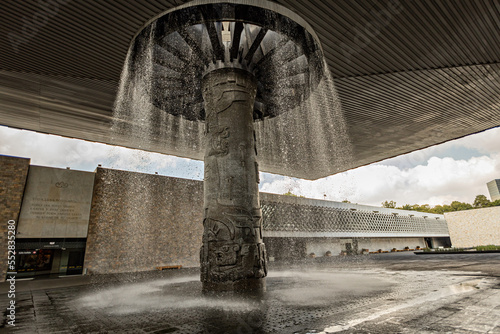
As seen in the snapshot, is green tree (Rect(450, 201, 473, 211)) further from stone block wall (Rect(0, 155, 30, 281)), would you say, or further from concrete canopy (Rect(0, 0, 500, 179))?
stone block wall (Rect(0, 155, 30, 281))

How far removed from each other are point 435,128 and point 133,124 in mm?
15990

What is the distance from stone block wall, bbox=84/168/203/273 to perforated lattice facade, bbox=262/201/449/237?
24.6ft

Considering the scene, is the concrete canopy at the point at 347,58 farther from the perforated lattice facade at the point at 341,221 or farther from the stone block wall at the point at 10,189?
the perforated lattice facade at the point at 341,221

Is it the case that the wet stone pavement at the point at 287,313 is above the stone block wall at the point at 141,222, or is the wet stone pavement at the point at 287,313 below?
below

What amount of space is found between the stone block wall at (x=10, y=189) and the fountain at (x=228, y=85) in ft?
24.3

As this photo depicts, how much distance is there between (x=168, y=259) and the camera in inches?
669

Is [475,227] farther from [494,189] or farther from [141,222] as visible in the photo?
[494,189]

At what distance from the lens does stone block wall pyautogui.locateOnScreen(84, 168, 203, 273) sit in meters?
15.0

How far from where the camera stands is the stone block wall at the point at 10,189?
12.4 meters

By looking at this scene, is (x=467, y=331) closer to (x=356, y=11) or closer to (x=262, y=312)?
(x=262, y=312)

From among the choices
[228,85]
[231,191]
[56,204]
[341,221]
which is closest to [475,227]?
[341,221]

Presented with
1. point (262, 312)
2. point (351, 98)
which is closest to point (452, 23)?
point (351, 98)

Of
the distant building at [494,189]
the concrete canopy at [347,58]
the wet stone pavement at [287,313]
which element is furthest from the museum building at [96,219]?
the distant building at [494,189]

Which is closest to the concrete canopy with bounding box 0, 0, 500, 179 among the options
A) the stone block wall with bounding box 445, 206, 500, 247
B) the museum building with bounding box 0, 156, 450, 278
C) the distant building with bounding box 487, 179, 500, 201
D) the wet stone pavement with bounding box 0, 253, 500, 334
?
the museum building with bounding box 0, 156, 450, 278
